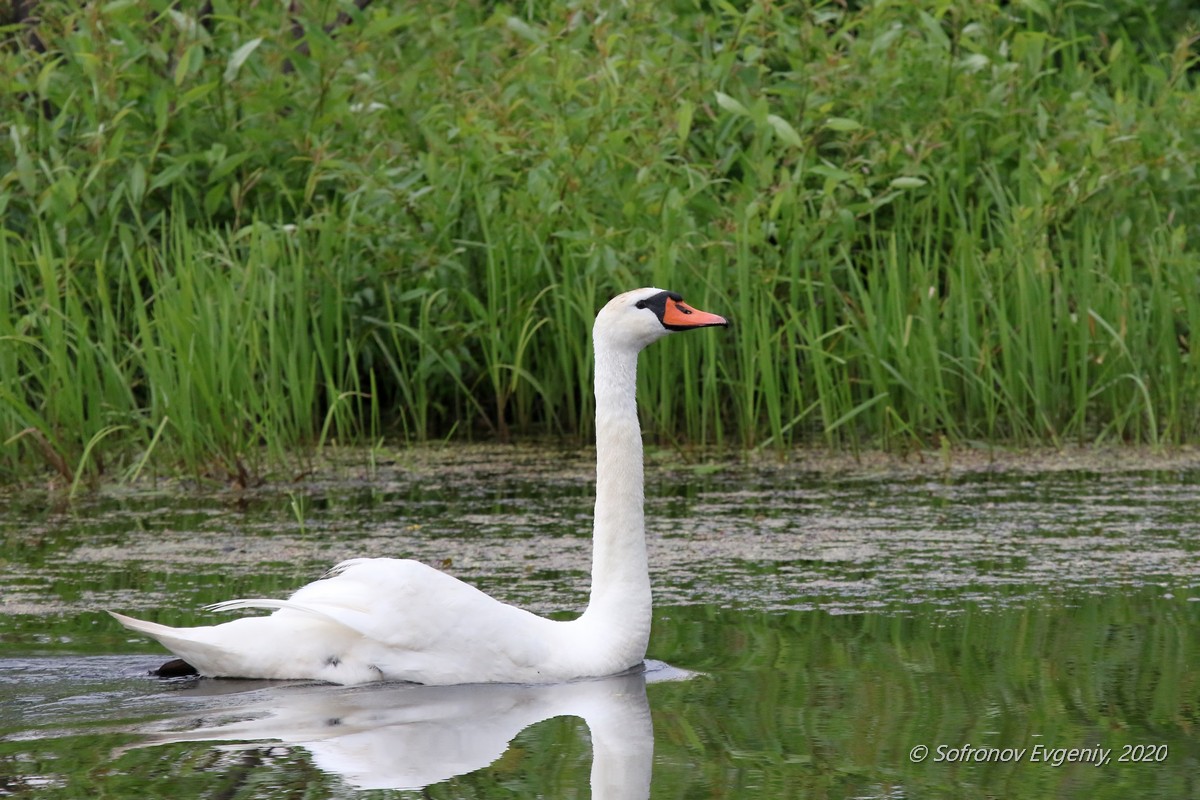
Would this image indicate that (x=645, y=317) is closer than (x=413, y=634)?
No

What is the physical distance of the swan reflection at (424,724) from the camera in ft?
13.4

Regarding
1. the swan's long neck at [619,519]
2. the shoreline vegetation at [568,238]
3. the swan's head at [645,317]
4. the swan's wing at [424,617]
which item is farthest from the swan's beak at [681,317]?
the shoreline vegetation at [568,238]

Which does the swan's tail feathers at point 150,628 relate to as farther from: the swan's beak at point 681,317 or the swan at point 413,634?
the swan's beak at point 681,317

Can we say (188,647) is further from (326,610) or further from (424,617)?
(424,617)

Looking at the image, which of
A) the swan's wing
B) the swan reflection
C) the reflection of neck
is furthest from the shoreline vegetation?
the reflection of neck

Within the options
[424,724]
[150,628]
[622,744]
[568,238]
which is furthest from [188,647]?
[568,238]

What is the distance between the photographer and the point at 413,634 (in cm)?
506

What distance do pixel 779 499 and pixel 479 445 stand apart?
6.13ft

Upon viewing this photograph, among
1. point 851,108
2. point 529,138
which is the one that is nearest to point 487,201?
point 529,138

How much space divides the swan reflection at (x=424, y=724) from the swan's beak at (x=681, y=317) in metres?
1.00

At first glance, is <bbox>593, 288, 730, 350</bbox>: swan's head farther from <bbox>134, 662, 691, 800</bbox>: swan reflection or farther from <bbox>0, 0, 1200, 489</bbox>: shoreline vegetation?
<bbox>0, 0, 1200, 489</bbox>: shoreline vegetation

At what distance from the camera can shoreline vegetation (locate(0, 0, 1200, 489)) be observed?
8062 mm

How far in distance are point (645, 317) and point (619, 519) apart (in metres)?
0.60

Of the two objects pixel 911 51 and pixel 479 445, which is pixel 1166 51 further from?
pixel 479 445
